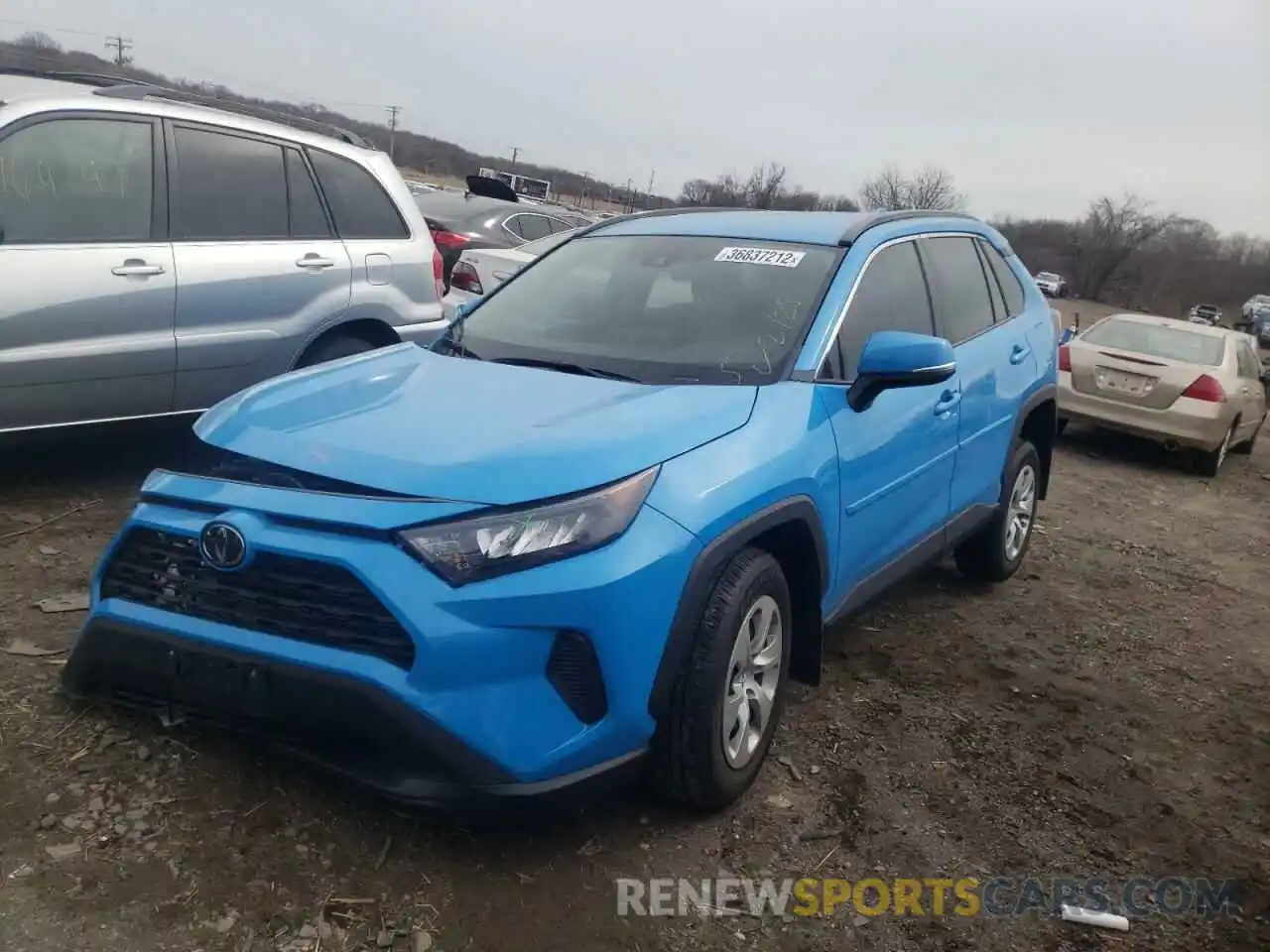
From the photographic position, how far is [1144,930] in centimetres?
→ 277

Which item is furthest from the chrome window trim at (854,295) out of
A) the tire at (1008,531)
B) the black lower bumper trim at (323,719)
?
the black lower bumper trim at (323,719)

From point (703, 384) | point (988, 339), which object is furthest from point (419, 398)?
point (988, 339)

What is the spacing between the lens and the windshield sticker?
379 centimetres

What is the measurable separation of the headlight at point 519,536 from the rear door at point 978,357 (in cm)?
228

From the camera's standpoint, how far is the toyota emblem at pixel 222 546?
248cm

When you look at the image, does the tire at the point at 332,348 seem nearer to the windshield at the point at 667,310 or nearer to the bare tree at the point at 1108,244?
the windshield at the point at 667,310

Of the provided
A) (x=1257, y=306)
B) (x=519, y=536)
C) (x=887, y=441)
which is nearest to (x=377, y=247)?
(x=887, y=441)

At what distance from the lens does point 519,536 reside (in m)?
2.45

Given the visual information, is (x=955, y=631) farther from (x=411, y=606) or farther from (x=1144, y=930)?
(x=411, y=606)

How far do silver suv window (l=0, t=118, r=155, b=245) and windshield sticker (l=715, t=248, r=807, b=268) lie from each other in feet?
8.81

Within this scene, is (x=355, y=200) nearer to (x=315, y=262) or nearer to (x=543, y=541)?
(x=315, y=262)

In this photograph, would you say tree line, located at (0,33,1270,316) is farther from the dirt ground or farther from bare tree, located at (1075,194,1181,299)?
the dirt ground

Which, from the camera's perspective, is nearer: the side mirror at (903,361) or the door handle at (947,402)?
the side mirror at (903,361)

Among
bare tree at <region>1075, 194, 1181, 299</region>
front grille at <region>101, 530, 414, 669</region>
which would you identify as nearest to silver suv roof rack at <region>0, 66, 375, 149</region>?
front grille at <region>101, 530, 414, 669</region>
